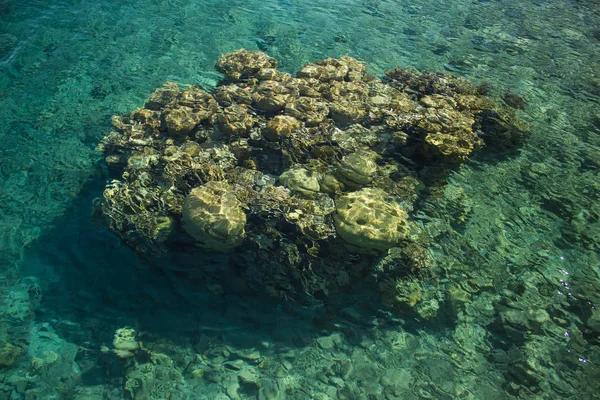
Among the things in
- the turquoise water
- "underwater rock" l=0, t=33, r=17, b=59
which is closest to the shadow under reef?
the turquoise water

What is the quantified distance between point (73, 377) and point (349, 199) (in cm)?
504

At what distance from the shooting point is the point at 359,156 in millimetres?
7305

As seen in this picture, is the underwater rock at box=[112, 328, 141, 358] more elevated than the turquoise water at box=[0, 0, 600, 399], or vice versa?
the turquoise water at box=[0, 0, 600, 399]

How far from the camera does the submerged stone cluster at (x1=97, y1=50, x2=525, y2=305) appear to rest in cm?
620

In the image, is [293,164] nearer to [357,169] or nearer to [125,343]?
[357,169]

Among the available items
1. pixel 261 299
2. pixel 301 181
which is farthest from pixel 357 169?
pixel 261 299

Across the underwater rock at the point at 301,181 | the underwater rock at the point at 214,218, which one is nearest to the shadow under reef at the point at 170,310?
the underwater rock at the point at 214,218

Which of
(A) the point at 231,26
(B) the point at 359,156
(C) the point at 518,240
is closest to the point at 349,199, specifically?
(B) the point at 359,156

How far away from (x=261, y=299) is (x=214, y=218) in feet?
5.14

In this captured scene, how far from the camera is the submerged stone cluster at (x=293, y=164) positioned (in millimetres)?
6195

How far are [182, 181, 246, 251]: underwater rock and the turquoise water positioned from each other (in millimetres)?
842

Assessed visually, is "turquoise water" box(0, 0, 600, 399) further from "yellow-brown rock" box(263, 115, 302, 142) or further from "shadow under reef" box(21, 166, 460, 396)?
"yellow-brown rock" box(263, 115, 302, 142)

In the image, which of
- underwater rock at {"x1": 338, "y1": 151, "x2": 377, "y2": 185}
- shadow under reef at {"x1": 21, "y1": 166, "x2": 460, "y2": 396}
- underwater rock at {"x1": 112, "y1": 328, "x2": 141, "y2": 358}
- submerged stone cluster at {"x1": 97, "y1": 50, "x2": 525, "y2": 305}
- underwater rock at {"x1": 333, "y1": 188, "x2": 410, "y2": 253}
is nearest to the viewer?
underwater rock at {"x1": 112, "y1": 328, "x2": 141, "y2": 358}

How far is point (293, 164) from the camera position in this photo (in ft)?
24.2
